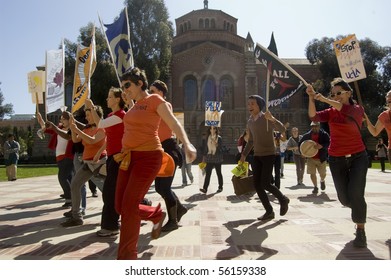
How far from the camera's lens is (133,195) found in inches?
134

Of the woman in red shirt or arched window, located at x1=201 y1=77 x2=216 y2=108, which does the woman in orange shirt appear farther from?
arched window, located at x1=201 y1=77 x2=216 y2=108

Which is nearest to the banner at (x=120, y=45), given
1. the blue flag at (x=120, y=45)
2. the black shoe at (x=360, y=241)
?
the blue flag at (x=120, y=45)

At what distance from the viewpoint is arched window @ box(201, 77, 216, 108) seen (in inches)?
1784

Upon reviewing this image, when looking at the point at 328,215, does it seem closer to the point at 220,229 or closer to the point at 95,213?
the point at 220,229

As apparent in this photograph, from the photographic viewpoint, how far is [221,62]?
150 ft

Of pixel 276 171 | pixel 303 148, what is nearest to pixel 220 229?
pixel 303 148

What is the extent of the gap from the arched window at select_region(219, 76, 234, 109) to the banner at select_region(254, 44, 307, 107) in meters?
39.3

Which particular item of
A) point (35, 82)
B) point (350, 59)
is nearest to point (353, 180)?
point (350, 59)

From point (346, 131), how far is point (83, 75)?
450 centimetres

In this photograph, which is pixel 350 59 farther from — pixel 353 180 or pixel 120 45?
pixel 120 45

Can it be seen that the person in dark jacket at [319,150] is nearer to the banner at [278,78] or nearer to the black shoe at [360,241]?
the banner at [278,78]

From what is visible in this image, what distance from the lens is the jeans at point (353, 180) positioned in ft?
14.3

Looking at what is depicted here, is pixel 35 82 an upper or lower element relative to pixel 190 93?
lower

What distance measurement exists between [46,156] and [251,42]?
107 feet
